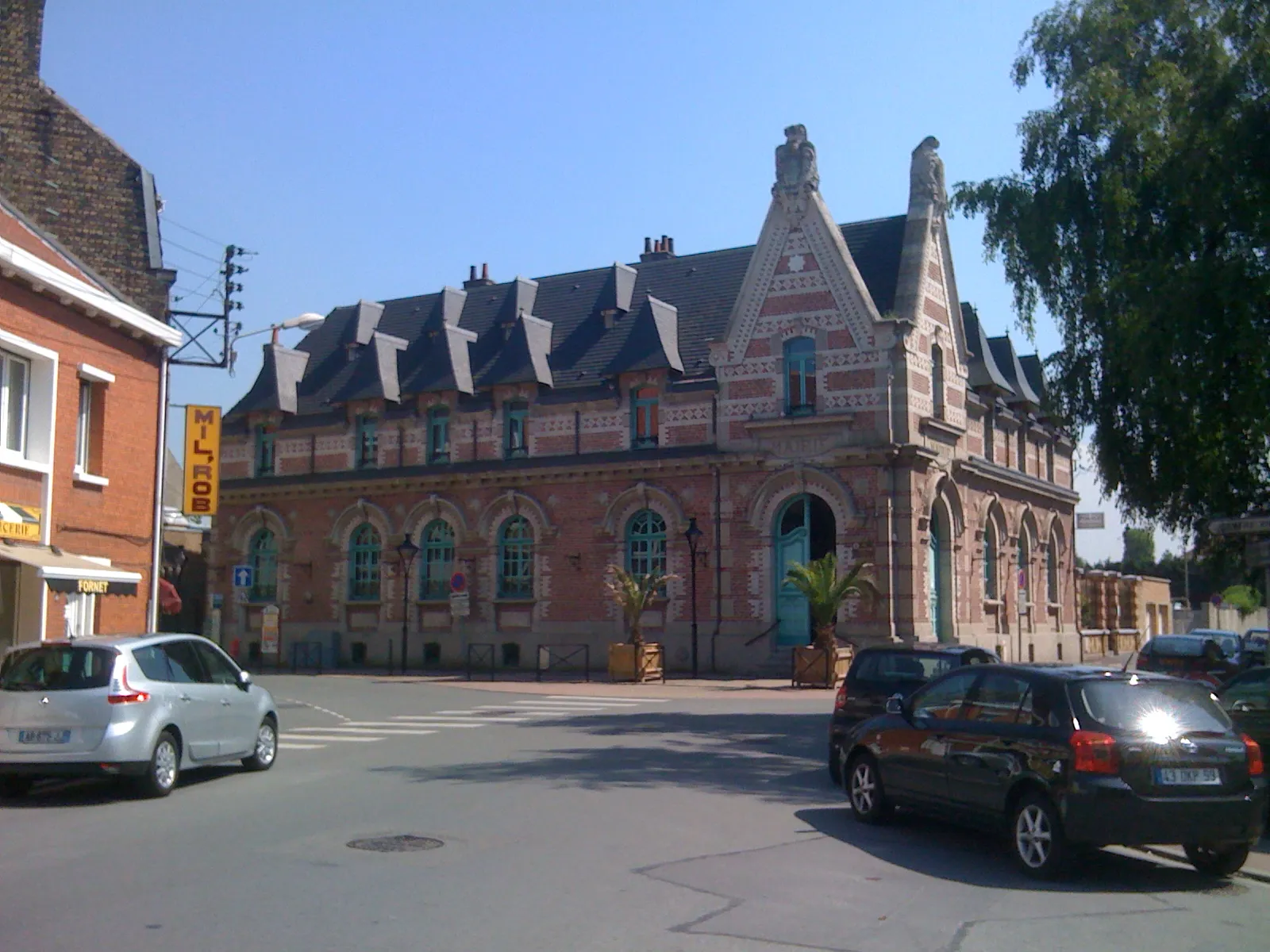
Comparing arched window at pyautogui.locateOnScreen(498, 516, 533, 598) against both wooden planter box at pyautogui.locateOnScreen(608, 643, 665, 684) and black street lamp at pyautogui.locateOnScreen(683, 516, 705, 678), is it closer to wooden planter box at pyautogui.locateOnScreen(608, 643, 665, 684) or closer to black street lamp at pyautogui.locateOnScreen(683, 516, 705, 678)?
black street lamp at pyautogui.locateOnScreen(683, 516, 705, 678)

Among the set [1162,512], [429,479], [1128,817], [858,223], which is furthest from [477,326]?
[1128,817]

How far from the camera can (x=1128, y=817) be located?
8.93 meters

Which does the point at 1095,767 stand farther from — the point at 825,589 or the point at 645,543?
the point at 645,543

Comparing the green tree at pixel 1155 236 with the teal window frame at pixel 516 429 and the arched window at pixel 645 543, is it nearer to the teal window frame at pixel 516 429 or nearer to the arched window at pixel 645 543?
the arched window at pixel 645 543

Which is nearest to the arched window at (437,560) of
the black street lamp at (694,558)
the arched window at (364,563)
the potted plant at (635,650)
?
the arched window at (364,563)

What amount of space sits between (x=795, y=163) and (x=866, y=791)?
26702 mm

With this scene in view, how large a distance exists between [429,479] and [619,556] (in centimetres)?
696

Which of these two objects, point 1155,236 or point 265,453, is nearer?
point 1155,236

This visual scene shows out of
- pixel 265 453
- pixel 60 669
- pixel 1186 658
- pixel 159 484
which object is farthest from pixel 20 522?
pixel 265 453

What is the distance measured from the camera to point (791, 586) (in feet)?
111

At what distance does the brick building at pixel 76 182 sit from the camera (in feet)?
76.8

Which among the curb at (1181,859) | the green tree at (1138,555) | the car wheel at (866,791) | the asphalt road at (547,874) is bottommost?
the curb at (1181,859)

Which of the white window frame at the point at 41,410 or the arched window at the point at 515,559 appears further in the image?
the arched window at the point at 515,559

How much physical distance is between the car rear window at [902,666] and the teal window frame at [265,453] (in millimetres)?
32176
